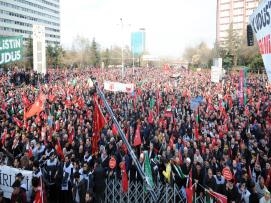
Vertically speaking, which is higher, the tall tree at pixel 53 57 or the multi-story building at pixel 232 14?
the multi-story building at pixel 232 14

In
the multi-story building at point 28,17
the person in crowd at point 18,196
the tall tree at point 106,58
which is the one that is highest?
the multi-story building at point 28,17

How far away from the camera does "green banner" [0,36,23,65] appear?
11.4 metres

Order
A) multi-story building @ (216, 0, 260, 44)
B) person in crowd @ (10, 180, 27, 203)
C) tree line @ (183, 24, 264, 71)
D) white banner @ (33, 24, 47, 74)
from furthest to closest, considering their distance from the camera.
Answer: multi-story building @ (216, 0, 260, 44)
tree line @ (183, 24, 264, 71)
white banner @ (33, 24, 47, 74)
person in crowd @ (10, 180, 27, 203)

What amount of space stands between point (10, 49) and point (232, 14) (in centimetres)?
11870

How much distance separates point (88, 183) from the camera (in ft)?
33.3

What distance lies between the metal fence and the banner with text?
4805 millimetres

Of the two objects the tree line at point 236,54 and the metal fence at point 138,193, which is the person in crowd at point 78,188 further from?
the tree line at point 236,54

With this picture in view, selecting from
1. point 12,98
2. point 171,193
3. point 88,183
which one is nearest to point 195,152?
point 171,193

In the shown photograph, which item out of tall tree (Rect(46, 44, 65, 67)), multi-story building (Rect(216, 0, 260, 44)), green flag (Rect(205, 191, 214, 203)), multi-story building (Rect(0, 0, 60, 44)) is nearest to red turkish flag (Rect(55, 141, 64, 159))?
green flag (Rect(205, 191, 214, 203))

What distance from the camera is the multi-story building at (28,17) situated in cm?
11581

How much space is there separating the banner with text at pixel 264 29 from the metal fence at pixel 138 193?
189 inches

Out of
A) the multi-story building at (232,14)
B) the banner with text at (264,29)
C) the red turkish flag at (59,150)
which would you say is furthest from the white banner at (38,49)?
the multi-story building at (232,14)

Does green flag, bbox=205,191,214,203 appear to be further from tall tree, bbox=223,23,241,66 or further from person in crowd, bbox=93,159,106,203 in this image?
tall tree, bbox=223,23,241,66

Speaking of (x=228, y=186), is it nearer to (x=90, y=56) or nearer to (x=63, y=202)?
(x=63, y=202)
